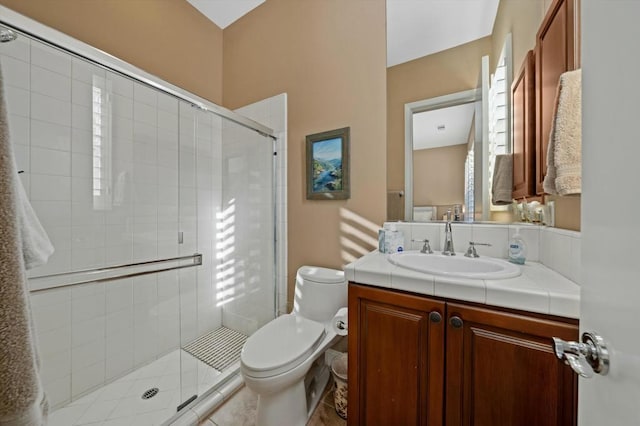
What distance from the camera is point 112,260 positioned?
5.27ft

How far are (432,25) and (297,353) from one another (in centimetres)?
202

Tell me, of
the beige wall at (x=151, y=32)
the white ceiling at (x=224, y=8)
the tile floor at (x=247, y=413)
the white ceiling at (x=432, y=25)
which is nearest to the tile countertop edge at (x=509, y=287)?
the tile floor at (x=247, y=413)

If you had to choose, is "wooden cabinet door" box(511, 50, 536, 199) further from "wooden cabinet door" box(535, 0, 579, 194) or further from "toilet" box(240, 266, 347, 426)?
"toilet" box(240, 266, 347, 426)

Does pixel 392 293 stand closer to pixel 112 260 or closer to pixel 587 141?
pixel 587 141

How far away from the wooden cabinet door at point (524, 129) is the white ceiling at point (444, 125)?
0.73ft

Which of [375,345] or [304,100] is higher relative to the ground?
[304,100]

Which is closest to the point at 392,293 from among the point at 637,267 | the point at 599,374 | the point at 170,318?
the point at 599,374

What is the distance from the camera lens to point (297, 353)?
47.3 inches

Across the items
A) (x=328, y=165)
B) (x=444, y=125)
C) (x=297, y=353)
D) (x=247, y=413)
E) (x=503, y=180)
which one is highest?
(x=444, y=125)

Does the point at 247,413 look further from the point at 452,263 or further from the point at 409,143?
the point at 409,143

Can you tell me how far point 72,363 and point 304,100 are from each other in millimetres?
2259

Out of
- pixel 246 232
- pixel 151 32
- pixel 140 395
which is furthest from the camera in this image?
pixel 246 232

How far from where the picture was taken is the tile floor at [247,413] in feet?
4.33

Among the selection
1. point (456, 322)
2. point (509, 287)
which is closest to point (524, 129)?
point (509, 287)
